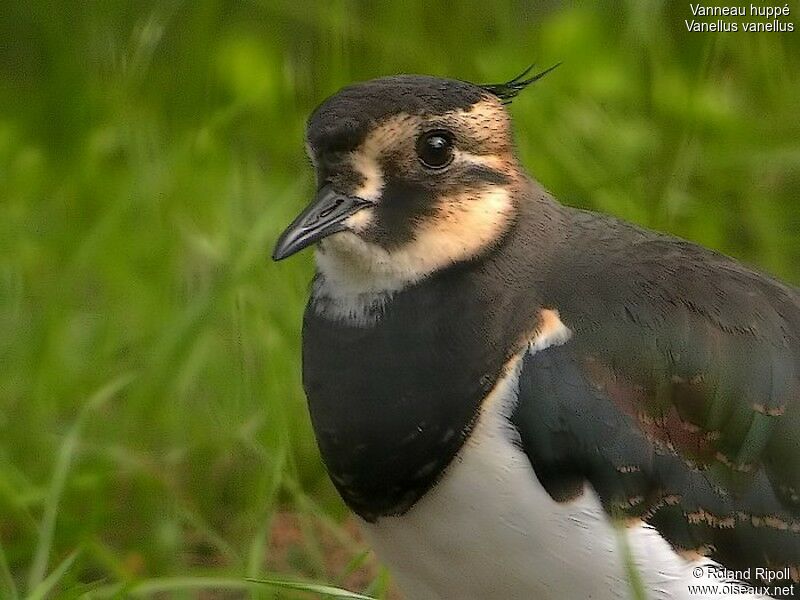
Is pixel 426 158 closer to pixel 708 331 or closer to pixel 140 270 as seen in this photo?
pixel 708 331

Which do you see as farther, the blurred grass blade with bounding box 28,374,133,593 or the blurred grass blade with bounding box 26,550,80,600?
the blurred grass blade with bounding box 28,374,133,593

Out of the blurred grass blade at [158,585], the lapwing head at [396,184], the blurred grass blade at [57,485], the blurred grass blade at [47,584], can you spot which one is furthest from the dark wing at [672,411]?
the blurred grass blade at [57,485]

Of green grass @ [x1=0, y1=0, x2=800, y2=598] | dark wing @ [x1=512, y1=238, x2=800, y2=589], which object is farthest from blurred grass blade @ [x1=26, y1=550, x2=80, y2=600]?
dark wing @ [x1=512, y1=238, x2=800, y2=589]

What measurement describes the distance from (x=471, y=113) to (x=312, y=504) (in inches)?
47.9


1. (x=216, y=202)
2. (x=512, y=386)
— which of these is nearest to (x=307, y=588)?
(x=512, y=386)

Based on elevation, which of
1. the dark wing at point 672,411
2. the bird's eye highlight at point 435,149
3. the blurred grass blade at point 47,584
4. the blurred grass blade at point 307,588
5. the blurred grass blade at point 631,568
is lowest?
the blurred grass blade at point 47,584

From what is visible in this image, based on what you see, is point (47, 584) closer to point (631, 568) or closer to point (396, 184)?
point (396, 184)

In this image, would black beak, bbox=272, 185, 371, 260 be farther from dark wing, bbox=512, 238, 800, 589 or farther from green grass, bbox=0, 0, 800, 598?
green grass, bbox=0, 0, 800, 598

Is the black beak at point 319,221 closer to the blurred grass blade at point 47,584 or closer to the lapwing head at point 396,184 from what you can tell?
the lapwing head at point 396,184

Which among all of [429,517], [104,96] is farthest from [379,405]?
[104,96]

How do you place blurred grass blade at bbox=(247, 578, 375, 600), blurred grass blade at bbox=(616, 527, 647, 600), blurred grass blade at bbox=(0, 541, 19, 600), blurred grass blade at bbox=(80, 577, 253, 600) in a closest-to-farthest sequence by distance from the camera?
blurred grass blade at bbox=(616, 527, 647, 600) < blurred grass blade at bbox=(247, 578, 375, 600) < blurred grass blade at bbox=(80, 577, 253, 600) < blurred grass blade at bbox=(0, 541, 19, 600)

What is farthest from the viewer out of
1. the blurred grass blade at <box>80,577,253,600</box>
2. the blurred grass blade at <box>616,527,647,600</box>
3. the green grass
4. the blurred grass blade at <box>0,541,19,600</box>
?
the green grass

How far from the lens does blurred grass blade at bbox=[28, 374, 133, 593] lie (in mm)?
3203

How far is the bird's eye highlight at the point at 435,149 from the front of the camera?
2.80 metres
